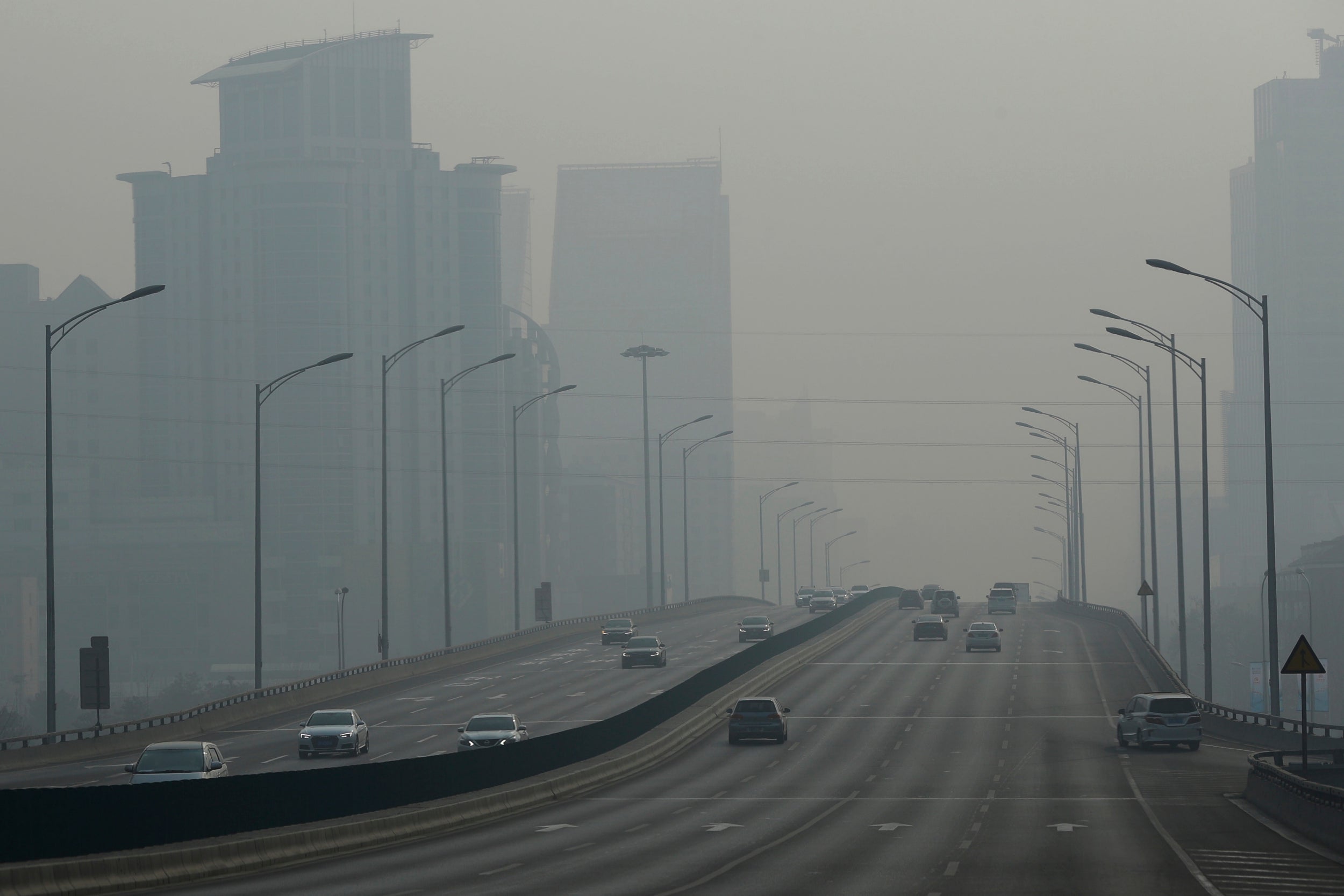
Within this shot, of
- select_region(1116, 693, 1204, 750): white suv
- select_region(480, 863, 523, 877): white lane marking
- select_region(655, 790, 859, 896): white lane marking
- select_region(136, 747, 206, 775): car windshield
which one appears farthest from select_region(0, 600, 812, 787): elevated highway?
select_region(1116, 693, 1204, 750): white suv

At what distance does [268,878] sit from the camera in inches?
941

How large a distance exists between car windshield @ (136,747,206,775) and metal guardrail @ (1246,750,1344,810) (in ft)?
64.5

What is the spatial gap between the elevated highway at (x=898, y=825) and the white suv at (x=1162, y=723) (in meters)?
0.60

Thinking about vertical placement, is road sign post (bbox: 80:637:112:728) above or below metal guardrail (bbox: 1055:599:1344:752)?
above

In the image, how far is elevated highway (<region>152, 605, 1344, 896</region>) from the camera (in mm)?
23094

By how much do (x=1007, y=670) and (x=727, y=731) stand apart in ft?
70.3

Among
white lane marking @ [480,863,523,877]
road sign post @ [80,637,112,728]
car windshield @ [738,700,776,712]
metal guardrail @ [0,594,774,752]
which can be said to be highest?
road sign post @ [80,637,112,728]

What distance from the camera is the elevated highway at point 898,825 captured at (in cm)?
2309

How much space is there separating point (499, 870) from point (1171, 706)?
28124 millimetres

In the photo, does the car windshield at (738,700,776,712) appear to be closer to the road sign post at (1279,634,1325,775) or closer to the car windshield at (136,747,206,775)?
the road sign post at (1279,634,1325,775)

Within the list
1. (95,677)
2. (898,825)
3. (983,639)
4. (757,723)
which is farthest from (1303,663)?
(983,639)

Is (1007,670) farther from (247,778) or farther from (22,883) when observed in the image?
(22,883)

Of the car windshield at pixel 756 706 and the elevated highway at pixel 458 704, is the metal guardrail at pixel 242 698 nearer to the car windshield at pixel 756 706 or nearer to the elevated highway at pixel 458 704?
the elevated highway at pixel 458 704

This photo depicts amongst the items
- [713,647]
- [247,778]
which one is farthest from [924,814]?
[713,647]
